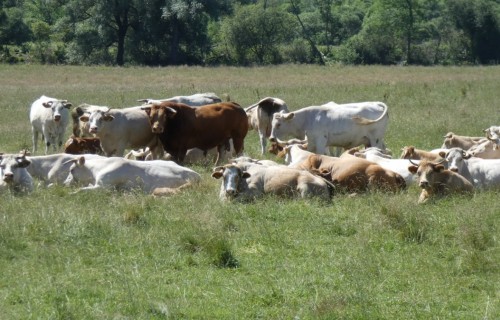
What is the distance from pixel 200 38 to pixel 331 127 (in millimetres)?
50416

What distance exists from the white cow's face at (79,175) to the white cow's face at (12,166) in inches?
27.2

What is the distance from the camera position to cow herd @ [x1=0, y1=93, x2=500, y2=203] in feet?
45.4

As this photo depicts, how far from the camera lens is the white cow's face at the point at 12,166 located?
13938mm

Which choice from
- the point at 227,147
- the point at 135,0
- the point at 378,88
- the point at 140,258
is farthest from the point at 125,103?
the point at 135,0

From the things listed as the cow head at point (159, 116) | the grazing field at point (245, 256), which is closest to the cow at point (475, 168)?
the grazing field at point (245, 256)

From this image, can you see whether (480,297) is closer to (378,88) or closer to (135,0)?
(378,88)

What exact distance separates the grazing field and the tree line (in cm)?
5351

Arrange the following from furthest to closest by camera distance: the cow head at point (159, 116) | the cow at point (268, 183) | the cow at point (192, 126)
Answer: the cow at point (192, 126) < the cow head at point (159, 116) < the cow at point (268, 183)

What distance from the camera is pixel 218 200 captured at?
13.4 meters

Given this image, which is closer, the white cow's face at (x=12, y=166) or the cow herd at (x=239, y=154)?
the cow herd at (x=239, y=154)

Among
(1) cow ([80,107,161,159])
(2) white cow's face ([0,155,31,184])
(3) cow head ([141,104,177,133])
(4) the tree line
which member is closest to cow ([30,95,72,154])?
(1) cow ([80,107,161,159])

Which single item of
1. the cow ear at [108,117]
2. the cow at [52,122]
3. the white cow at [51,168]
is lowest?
the cow at [52,122]

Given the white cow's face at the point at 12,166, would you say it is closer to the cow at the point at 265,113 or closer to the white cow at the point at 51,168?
the white cow at the point at 51,168

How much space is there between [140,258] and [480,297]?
3.70m
